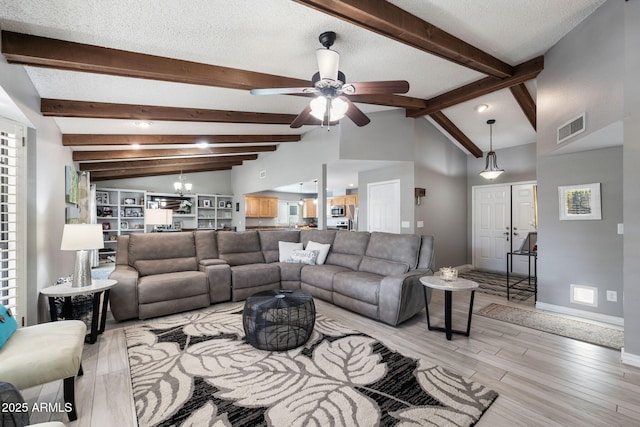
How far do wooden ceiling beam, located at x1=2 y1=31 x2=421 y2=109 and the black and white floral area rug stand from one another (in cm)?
256

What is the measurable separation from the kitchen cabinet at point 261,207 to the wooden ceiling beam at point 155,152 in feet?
7.61

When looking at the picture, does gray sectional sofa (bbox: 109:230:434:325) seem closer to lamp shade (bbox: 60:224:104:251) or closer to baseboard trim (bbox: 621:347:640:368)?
lamp shade (bbox: 60:224:104:251)

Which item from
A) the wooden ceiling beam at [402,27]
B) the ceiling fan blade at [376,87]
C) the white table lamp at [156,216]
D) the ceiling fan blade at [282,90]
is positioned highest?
the wooden ceiling beam at [402,27]

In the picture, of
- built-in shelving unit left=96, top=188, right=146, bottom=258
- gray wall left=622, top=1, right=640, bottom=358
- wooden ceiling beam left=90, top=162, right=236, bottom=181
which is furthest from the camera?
built-in shelving unit left=96, top=188, right=146, bottom=258

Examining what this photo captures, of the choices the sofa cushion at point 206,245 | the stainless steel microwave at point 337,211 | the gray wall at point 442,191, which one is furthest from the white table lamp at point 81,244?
the stainless steel microwave at point 337,211

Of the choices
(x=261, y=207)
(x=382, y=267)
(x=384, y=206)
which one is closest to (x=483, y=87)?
(x=384, y=206)

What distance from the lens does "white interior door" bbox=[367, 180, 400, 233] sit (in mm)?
5387

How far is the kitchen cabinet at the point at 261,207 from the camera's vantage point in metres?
8.84

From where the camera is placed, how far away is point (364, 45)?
2.73 metres

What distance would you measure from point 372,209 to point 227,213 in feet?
19.2

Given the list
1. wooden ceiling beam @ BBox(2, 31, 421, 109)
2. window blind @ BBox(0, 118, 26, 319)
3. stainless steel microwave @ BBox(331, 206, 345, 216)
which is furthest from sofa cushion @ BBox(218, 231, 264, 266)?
stainless steel microwave @ BBox(331, 206, 345, 216)

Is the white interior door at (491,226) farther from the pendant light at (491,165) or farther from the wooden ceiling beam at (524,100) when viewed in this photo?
the wooden ceiling beam at (524,100)

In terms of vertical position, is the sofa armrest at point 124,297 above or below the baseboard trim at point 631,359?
above

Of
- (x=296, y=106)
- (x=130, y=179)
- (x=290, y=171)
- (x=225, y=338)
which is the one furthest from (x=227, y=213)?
(x=225, y=338)
